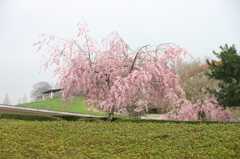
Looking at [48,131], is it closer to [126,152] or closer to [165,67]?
[126,152]

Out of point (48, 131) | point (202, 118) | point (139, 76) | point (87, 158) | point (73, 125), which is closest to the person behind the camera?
point (87, 158)

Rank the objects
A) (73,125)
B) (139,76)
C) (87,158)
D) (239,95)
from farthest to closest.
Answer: (239,95) < (139,76) < (73,125) < (87,158)

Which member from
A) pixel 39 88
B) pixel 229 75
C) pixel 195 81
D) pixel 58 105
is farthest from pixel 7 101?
pixel 229 75

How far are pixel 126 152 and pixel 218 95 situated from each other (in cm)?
1351

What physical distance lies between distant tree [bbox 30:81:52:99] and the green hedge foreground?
47.8 meters

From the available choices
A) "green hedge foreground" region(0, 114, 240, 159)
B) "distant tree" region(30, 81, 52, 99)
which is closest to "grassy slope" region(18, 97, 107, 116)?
"distant tree" region(30, 81, 52, 99)

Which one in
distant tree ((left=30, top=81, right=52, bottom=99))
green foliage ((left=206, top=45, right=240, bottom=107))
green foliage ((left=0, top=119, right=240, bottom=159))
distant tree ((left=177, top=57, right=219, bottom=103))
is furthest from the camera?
distant tree ((left=30, top=81, right=52, bottom=99))

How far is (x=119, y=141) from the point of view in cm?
1059

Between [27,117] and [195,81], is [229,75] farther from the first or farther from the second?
[27,117]

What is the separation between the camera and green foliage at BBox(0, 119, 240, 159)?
9266 millimetres

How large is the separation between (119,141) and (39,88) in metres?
53.0

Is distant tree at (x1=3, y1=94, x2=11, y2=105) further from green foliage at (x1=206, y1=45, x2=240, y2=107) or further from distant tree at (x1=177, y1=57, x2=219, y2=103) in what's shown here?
green foliage at (x1=206, y1=45, x2=240, y2=107)

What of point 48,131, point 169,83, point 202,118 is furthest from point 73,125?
point 202,118

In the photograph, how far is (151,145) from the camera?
1005 cm
